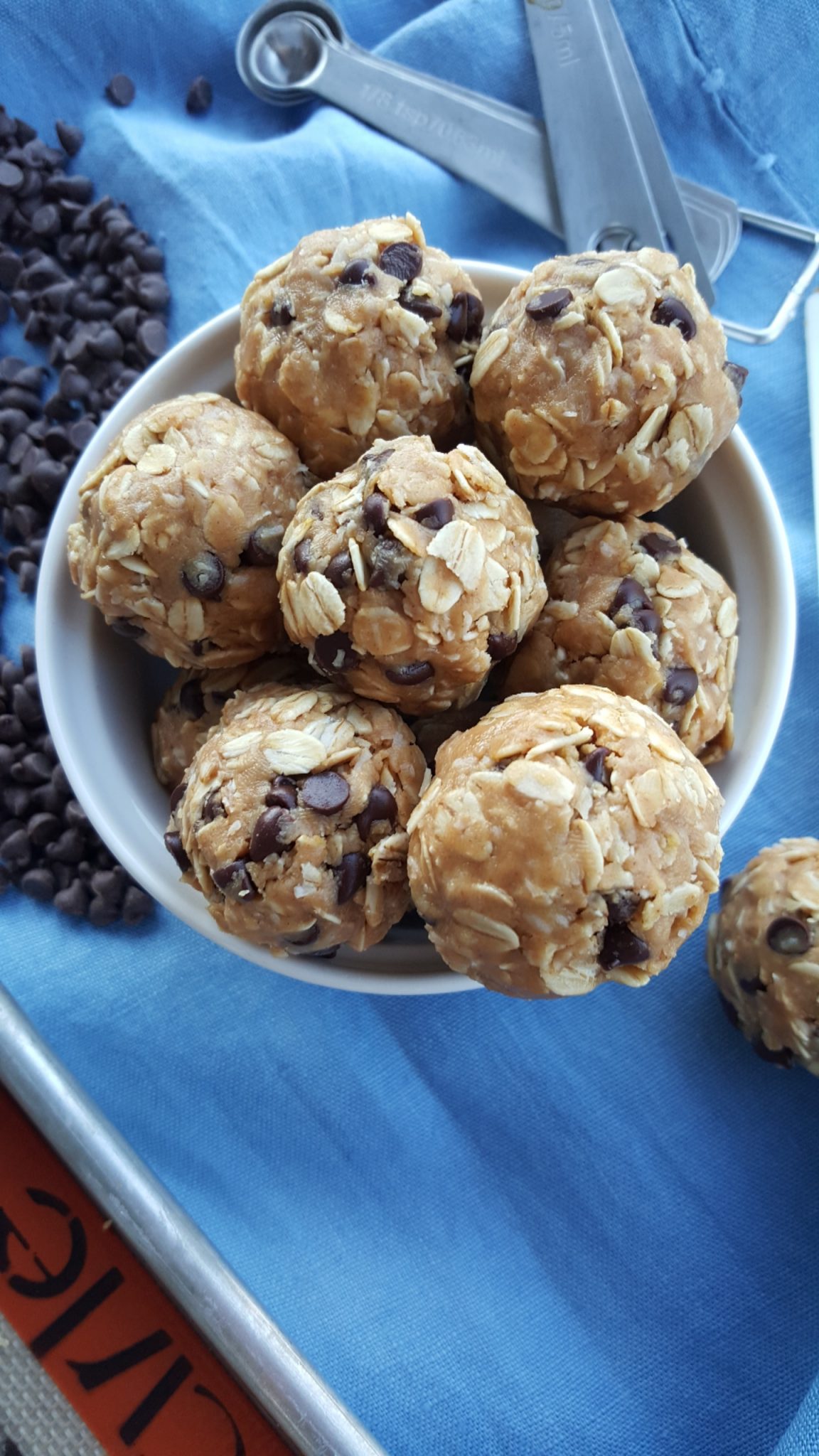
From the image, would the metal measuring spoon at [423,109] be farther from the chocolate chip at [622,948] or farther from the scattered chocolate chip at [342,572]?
the chocolate chip at [622,948]

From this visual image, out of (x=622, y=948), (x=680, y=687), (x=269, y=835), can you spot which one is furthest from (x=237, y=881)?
(x=680, y=687)

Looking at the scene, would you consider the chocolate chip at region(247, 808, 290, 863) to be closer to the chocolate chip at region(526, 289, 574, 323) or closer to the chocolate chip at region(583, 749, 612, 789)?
the chocolate chip at region(583, 749, 612, 789)

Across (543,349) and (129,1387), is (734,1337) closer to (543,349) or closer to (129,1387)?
(129,1387)

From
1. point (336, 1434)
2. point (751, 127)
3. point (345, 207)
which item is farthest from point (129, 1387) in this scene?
point (751, 127)

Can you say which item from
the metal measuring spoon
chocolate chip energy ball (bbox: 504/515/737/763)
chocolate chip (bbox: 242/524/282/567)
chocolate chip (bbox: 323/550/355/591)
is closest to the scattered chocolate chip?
chocolate chip (bbox: 323/550/355/591)

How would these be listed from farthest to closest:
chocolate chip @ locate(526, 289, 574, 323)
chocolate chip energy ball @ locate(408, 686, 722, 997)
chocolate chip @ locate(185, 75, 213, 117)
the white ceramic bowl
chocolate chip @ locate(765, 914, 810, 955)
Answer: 1. chocolate chip @ locate(185, 75, 213, 117)
2. chocolate chip @ locate(765, 914, 810, 955)
3. the white ceramic bowl
4. chocolate chip @ locate(526, 289, 574, 323)
5. chocolate chip energy ball @ locate(408, 686, 722, 997)

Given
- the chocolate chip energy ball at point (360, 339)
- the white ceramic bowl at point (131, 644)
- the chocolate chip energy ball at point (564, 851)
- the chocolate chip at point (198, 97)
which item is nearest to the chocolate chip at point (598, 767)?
the chocolate chip energy ball at point (564, 851)
